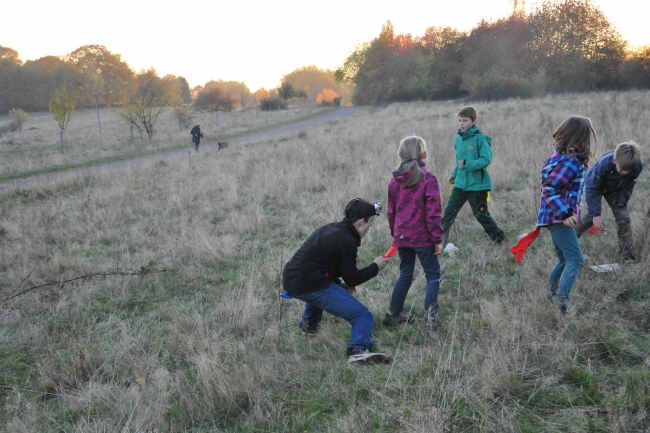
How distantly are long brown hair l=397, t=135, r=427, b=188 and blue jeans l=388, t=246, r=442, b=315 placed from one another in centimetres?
56

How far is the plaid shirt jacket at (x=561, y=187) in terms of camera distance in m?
3.39

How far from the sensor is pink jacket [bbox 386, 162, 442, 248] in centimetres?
342

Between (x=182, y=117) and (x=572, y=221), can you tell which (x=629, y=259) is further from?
(x=182, y=117)

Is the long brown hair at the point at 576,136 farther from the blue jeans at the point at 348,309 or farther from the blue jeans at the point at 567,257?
the blue jeans at the point at 348,309

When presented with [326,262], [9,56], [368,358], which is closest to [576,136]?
[326,262]

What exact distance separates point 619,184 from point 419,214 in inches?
89.0

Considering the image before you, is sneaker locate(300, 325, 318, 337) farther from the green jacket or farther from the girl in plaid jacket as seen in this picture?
the green jacket

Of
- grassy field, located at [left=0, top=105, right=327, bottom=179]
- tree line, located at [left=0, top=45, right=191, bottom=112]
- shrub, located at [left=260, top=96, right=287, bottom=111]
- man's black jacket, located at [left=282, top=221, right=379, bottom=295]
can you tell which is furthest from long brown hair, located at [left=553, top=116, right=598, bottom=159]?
tree line, located at [left=0, top=45, right=191, bottom=112]

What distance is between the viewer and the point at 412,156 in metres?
3.49

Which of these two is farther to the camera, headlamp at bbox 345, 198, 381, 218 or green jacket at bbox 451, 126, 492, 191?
green jacket at bbox 451, 126, 492, 191

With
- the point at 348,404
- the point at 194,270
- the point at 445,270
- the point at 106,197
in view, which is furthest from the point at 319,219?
the point at 106,197

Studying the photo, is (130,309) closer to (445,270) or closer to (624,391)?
(445,270)

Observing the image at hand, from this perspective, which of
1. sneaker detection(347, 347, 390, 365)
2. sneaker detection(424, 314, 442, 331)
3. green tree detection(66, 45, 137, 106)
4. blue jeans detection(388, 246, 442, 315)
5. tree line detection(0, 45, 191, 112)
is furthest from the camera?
green tree detection(66, 45, 137, 106)

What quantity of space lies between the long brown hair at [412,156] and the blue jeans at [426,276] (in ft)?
1.82
